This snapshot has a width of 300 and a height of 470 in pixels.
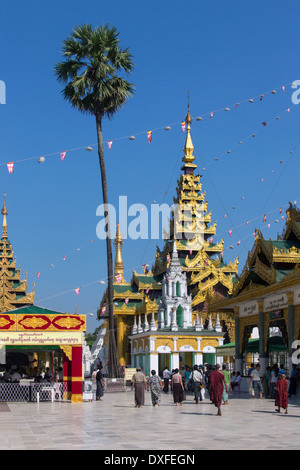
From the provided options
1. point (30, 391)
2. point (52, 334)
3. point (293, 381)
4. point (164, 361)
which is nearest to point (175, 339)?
point (164, 361)

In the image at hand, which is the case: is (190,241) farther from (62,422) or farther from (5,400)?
(62,422)

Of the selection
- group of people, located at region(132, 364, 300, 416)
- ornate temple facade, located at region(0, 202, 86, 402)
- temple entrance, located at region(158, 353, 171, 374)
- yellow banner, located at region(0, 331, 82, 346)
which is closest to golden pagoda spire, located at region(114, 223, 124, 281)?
temple entrance, located at region(158, 353, 171, 374)

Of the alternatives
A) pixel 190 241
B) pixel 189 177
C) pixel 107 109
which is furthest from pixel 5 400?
pixel 189 177

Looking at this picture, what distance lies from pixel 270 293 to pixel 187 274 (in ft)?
98.9

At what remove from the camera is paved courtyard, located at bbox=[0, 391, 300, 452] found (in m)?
12.8

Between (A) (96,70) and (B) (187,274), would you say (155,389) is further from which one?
(B) (187,274)

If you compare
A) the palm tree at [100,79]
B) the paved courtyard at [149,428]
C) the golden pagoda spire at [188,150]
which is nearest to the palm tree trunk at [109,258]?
the palm tree at [100,79]

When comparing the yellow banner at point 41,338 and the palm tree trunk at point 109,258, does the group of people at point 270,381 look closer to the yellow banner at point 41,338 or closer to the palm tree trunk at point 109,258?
the yellow banner at point 41,338

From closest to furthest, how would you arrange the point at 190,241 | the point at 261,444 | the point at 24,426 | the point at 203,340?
the point at 261,444 → the point at 24,426 → the point at 203,340 → the point at 190,241

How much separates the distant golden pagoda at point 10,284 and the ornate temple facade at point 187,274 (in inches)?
448

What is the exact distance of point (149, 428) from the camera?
15852mm

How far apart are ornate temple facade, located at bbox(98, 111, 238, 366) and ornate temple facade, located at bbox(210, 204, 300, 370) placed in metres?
16.1

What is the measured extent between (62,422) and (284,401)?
6763 millimetres

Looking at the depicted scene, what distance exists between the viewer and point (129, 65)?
121 feet
